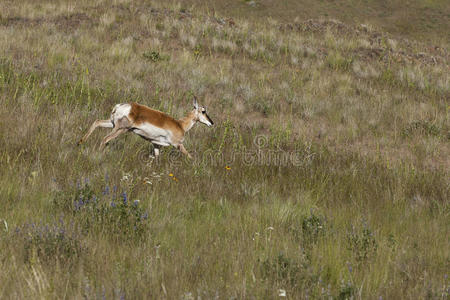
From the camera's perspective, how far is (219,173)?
6.34m

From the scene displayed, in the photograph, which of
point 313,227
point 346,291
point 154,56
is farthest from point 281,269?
point 154,56

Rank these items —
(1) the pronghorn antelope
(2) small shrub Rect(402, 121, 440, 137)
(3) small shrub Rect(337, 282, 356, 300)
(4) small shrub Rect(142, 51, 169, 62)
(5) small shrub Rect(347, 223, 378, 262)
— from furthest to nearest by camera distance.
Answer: (4) small shrub Rect(142, 51, 169, 62) → (2) small shrub Rect(402, 121, 440, 137) → (1) the pronghorn antelope → (5) small shrub Rect(347, 223, 378, 262) → (3) small shrub Rect(337, 282, 356, 300)

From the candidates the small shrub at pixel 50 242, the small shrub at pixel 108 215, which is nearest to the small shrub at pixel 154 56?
the small shrub at pixel 108 215

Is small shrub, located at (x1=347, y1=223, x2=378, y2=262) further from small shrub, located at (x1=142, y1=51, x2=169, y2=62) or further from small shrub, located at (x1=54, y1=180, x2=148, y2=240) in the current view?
small shrub, located at (x1=142, y1=51, x2=169, y2=62)

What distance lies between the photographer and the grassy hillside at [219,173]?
10.3ft

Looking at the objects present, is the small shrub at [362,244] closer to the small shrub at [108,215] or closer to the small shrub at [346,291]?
the small shrub at [346,291]

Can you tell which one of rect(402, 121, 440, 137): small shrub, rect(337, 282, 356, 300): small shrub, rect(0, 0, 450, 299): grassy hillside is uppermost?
rect(337, 282, 356, 300): small shrub

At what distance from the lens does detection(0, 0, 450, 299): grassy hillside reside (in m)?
3.14

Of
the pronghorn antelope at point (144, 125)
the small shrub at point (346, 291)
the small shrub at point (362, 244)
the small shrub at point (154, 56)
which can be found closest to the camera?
the small shrub at point (346, 291)

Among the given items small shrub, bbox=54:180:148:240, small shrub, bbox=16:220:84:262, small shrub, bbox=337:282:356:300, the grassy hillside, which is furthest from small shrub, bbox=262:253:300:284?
small shrub, bbox=16:220:84:262

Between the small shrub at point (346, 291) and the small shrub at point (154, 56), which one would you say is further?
the small shrub at point (154, 56)

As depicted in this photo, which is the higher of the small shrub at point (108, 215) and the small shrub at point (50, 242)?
the small shrub at point (50, 242)

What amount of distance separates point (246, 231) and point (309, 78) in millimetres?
11438

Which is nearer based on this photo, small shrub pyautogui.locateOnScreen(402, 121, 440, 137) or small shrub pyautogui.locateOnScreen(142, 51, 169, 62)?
small shrub pyautogui.locateOnScreen(402, 121, 440, 137)
